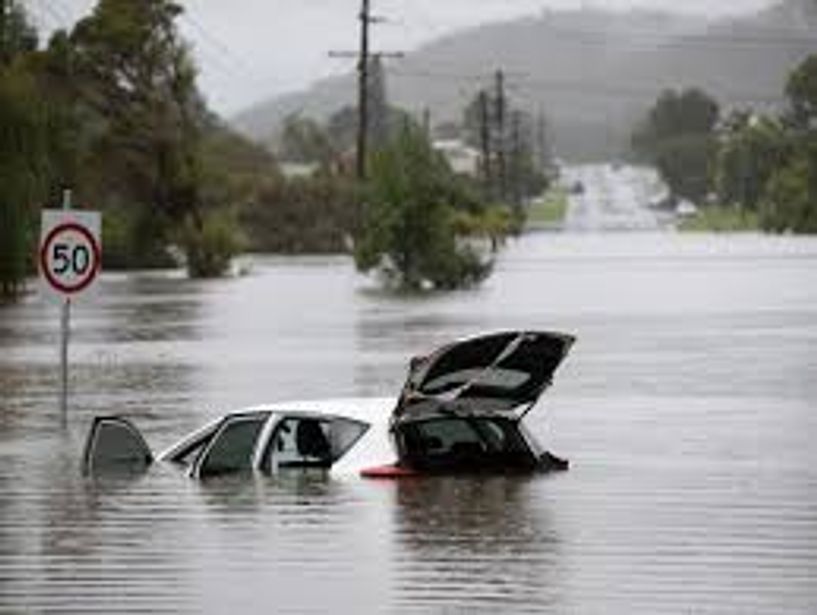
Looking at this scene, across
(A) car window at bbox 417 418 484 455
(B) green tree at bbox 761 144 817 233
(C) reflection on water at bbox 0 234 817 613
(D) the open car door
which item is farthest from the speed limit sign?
(B) green tree at bbox 761 144 817 233

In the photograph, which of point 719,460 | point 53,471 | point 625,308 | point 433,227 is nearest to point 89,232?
point 53,471

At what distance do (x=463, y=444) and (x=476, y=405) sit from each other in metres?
0.73

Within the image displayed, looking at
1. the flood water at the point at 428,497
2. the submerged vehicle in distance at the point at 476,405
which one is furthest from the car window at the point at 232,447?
the submerged vehicle in distance at the point at 476,405

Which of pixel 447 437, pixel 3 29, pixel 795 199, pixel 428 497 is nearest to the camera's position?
pixel 428 497

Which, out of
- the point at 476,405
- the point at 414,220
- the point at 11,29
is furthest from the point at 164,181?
the point at 476,405

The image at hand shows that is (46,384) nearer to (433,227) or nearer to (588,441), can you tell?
(588,441)

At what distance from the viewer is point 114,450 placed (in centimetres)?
1741

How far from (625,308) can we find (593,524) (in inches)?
1320

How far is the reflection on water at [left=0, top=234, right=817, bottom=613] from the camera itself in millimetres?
10547

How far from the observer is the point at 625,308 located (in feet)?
152

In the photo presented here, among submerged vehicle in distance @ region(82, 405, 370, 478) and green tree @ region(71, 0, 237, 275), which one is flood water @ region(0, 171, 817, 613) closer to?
submerged vehicle in distance @ region(82, 405, 370, 478)

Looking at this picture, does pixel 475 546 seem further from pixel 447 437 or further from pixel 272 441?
pixel 272 441

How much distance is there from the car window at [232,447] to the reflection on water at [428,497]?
369 millimetres

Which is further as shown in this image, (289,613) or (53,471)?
(53,471)
